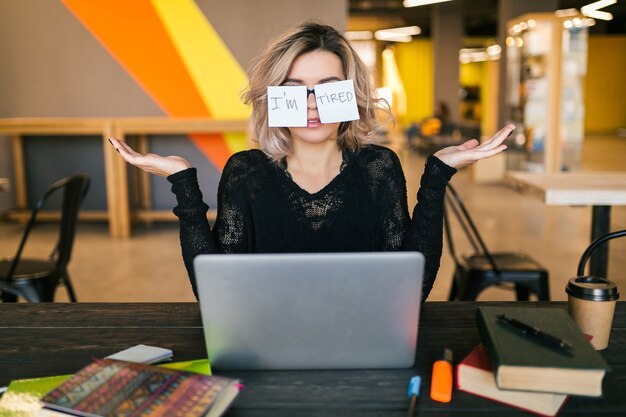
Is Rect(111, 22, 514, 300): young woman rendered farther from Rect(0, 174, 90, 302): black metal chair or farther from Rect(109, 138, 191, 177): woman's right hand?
Rect(0, 174, 90, 302): black metal chair

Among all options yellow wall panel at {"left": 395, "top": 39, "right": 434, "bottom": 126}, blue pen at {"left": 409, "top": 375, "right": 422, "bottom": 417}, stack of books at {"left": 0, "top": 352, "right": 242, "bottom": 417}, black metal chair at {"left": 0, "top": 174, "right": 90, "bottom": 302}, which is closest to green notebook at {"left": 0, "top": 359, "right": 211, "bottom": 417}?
stack of books at {"left": 0, "top": 352, "right": 242, "bottom": 417}

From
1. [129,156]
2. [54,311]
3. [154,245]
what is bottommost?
[154,245]

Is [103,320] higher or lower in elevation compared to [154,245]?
higher

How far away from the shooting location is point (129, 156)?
4.45ft

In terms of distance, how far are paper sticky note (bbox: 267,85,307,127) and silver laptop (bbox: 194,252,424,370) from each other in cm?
54

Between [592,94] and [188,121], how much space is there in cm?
1636

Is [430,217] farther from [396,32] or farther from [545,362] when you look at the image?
[396,32]

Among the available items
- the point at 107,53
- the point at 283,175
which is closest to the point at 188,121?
the point at 107,53

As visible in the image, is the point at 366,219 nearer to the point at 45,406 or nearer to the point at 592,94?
the point at 45,406

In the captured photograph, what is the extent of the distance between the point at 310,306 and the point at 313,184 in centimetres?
80

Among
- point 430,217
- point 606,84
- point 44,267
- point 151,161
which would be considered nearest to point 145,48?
point 44,267

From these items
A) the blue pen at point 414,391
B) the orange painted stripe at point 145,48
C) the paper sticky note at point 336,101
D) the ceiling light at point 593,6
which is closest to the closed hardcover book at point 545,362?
the blue pen at point 414,391

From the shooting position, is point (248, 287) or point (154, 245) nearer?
point (248, 287)

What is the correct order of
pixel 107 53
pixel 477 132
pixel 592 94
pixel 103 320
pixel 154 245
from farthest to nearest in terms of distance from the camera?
1. pixel 592 94
2. pixel 477 132
3. pixel 107 53
4. pixel 154 245
5. pixel 103 320
